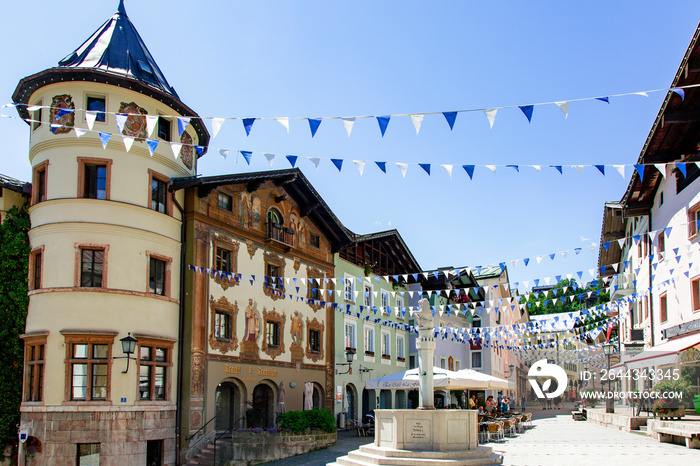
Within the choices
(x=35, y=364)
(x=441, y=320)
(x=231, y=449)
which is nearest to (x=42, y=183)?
(x=35, y=364)

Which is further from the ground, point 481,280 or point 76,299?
point 481,280

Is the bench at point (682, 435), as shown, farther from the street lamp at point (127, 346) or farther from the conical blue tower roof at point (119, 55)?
the conical blue tower roof at point (119, 55)

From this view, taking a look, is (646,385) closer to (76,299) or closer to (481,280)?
(76,299)

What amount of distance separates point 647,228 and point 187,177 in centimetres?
2028

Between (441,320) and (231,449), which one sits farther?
(441,320)

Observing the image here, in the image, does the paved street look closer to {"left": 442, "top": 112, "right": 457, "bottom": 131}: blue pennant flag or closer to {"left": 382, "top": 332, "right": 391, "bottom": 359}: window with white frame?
{"left": 442, "top": 112, "right": 457, "bottom": 131}: blue pennant flag

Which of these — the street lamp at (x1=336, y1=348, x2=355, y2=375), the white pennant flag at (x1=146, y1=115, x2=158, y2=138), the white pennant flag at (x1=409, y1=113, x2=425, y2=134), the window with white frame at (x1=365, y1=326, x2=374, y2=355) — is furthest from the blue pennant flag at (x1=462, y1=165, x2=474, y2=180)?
the window with white frame at (x1=365, y1=326, x2=374, y2=355)

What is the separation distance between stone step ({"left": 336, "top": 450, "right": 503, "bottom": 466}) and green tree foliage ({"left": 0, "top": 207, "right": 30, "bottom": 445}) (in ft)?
36.7

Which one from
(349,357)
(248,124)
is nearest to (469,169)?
(248,124)

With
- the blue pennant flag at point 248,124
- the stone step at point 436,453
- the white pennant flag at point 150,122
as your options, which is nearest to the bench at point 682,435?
the stone step at point 436,453

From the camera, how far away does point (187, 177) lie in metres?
24.8

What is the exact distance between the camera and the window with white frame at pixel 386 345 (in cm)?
3947

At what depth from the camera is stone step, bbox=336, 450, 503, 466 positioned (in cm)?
1645

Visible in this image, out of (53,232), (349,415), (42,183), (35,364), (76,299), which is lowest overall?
(349,415)
